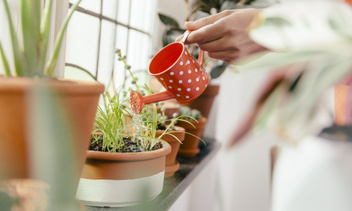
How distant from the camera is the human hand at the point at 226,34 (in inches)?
29.2

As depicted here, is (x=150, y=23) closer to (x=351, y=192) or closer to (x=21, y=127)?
(x=21, y=127)

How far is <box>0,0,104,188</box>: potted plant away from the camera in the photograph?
16.2 inches

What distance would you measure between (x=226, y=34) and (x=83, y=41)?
1.97 feet

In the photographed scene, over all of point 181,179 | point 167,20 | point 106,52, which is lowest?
point 181,179

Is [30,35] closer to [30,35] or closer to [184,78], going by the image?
[30,35]

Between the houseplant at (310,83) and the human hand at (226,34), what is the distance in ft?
A: 1.29

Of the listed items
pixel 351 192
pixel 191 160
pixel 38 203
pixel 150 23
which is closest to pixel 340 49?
pixel 351 192

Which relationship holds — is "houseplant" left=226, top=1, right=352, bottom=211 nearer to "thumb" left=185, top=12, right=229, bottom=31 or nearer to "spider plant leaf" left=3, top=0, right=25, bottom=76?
"spider plant leaf" left=3, top=0, right=25, bottom=76

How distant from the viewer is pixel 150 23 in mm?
1818

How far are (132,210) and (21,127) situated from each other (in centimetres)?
26

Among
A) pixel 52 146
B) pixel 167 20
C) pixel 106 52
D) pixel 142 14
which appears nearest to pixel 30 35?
pixel 52 146

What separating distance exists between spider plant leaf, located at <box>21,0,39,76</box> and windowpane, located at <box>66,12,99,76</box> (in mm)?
640

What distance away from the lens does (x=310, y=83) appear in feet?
0.79

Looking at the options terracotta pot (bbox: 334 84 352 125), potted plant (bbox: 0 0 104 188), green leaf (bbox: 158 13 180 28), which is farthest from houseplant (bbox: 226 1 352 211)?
green leaf (bbox: 158 13 180 28)
